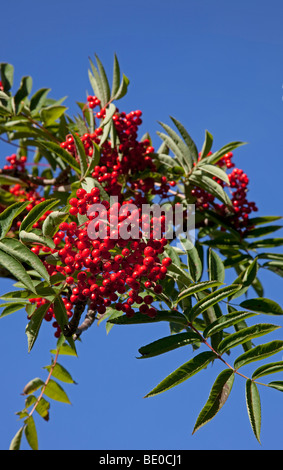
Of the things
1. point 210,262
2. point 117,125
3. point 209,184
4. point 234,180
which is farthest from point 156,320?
point 234,180

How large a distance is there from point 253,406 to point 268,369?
0.19 metres

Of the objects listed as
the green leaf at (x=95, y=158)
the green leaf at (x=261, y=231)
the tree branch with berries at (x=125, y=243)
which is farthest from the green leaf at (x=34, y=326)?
the green leaf at (x=261, y=231)

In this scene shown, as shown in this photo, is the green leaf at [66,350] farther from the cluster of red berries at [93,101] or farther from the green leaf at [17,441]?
the cluster of red berries at [93,101]

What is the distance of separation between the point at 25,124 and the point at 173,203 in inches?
50.0

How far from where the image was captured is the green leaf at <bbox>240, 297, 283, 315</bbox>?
2.95m

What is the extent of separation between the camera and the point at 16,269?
228 centimetres

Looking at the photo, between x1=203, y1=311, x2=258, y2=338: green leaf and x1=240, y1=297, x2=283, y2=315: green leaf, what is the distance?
0.35 metres

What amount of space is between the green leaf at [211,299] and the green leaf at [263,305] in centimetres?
47

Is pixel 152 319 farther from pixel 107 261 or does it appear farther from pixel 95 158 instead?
pixel 95 158

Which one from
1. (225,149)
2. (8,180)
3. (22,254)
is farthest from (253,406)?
(8,180)

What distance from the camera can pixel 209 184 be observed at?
3.64 meters

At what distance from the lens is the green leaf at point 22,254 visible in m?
2.34
